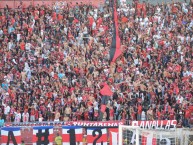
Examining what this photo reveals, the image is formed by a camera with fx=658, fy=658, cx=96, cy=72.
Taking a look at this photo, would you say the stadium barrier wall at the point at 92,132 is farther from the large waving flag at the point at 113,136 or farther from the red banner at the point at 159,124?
the red banner at the point at 159,124

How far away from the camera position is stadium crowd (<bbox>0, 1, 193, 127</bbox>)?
30.9 metres

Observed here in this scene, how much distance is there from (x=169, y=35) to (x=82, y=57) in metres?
5.25

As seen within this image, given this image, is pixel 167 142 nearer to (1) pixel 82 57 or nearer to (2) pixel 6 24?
(1) pixel 82 57

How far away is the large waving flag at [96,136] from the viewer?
24.0m

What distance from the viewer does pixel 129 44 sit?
35625 millimetres

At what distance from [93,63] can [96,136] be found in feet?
33.8

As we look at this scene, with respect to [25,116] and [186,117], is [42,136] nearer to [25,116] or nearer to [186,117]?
[25,116]

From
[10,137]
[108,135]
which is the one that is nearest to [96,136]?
[108,135]

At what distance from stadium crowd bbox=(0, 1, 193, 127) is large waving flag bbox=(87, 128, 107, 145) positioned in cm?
621

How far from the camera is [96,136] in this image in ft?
79.2

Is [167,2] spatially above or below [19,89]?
above

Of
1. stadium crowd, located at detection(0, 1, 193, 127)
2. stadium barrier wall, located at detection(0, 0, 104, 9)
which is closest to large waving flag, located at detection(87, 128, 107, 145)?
stadium crowd, located at detection(0, 1, 193, 127)

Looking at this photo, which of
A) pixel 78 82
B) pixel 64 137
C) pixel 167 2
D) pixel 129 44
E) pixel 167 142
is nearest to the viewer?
pixel 167 142

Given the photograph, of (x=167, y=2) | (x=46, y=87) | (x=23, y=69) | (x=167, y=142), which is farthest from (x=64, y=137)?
(x=167, y=2)
